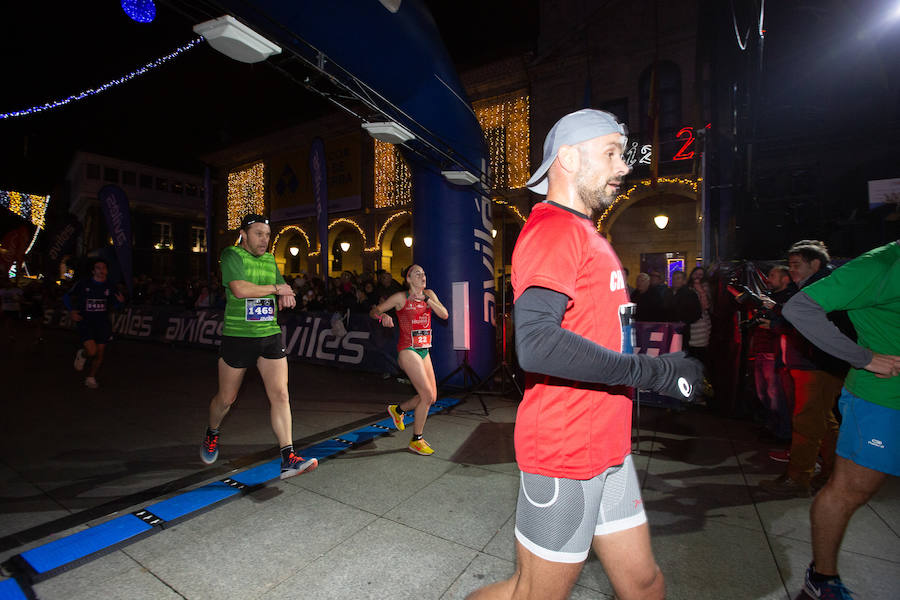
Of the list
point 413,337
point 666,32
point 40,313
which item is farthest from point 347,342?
point 666,32

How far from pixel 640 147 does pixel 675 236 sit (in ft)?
12.2

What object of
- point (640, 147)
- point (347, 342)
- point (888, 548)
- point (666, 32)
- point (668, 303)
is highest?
point (666, 32)

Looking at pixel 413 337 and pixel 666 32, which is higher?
pixel 666 32

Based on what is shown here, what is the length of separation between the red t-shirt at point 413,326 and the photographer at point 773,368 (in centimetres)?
359

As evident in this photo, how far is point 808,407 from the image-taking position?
3762mm

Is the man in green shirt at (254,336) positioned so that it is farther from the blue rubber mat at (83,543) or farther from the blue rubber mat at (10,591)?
the blue rubber mat at (10,591)

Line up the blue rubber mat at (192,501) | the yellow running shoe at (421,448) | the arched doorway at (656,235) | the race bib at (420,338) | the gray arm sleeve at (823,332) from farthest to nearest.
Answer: the arched doorway at (656,235) < the race bib at (420,338) < the yellow running shoe at (421,448) < the blue rubber mat at (192,501) < the gray arm sleeve at (823,332)

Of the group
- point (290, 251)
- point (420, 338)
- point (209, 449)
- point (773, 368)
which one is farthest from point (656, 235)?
point (290, 251)

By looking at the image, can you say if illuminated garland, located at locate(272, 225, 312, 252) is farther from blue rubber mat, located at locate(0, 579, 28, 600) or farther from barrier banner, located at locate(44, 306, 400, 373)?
blue rubber mat, located at locate(0, 579, 28, 600)

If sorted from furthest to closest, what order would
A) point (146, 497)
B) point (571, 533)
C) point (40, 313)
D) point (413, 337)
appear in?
Result: 1. point (40, 313)
2. point (413, 337)
3. point (146, 497)
4. point (571, 533)

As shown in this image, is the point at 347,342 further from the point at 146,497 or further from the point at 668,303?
the point at 668,303

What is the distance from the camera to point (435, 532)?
9.93 feet

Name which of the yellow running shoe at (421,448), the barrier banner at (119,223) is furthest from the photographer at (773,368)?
the barrier banner at (119,223)

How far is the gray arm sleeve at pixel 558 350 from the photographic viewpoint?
1147 millimetres
